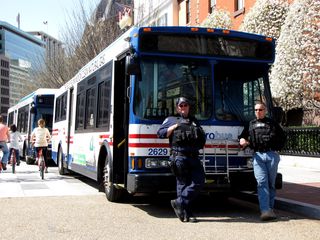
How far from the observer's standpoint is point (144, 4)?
110ft

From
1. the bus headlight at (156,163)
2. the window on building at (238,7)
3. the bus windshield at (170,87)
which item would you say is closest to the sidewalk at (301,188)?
the bus windshield at (170,87)

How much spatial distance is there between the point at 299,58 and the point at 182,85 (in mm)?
11672

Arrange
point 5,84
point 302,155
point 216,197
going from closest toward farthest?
point 216,197, point 302,155, point 5,84

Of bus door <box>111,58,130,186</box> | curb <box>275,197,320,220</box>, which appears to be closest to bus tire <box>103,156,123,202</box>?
bus door <box>111,58,130,186</box>

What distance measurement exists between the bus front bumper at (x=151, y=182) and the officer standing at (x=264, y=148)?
1.29m

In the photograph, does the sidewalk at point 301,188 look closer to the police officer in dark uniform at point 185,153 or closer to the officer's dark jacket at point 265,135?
the officer's dark jacket at point 265,135

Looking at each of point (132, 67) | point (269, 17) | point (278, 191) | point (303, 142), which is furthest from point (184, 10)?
point (132, 67)

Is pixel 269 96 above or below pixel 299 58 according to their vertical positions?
below

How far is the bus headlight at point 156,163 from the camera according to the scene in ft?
25.3

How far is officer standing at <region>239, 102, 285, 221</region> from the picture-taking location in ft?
25.0

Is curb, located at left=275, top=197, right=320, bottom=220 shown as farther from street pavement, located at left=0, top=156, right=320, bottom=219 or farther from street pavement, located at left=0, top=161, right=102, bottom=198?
street pavement, located at left=0, top=161, right=102, bottom=198

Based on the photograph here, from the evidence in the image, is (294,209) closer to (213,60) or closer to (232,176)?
(232,176)

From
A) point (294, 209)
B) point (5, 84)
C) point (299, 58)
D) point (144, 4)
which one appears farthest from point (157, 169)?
point (5, 84)

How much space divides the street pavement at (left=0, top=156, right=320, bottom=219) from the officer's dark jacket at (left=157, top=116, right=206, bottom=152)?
233 cm
